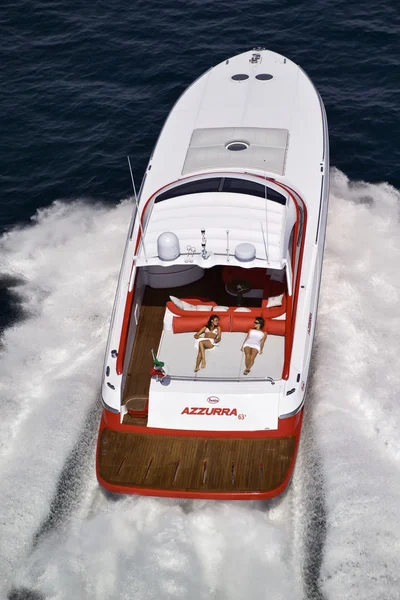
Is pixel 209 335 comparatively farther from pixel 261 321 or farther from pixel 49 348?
pixel 49 348

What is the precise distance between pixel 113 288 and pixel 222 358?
3.85m

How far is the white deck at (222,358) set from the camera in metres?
11.5

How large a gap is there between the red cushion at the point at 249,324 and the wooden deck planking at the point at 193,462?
218cm

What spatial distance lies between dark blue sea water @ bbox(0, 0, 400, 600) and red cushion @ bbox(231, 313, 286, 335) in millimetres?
1231

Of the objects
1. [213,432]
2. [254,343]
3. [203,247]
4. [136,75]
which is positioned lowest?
[213,432]

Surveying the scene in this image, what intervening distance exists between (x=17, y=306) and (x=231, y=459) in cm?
634

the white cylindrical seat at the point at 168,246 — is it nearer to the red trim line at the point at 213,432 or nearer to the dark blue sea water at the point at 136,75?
the red trim line at the point at 213,432

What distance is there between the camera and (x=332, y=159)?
1856 centimetres

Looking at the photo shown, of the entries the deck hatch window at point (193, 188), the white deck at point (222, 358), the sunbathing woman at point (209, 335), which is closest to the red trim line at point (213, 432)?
the white deck at point (222, 358)

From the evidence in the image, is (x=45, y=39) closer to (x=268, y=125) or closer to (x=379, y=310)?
(x=268, y=125)

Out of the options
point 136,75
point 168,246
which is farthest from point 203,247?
point 136,75

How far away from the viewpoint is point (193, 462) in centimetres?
1040

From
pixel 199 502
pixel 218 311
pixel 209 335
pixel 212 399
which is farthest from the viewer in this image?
pixel 218 311

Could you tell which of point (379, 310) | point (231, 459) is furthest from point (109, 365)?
point (379, 310)
